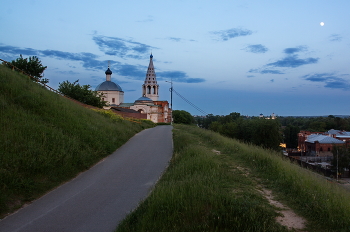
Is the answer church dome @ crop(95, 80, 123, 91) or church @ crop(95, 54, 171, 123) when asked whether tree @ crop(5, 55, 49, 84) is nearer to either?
church @ crop(95, 54, 171, 123)

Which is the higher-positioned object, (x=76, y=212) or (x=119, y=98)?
(x=119, y=98)

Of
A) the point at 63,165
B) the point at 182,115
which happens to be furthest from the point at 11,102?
the point at 182,115

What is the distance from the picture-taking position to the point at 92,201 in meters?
7.03

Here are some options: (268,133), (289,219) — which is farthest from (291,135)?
(289,219)

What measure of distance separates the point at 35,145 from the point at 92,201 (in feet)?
10.8

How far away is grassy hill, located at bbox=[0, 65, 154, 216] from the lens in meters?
7.30

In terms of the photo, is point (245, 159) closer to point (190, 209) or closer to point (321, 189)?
point (321, 189)

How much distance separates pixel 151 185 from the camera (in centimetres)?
831

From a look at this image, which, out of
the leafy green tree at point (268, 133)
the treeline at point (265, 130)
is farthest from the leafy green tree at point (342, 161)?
the leafy green tree at point (268, 133)

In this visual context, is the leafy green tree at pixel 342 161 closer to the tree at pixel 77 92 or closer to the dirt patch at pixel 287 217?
the dirt patch at pixel 287 217

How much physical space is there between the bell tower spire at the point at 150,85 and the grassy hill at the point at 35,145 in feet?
217

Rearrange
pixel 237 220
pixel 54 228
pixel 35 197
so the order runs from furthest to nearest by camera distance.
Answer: pixel 35 197, pixel 54 228, pixel 237 220

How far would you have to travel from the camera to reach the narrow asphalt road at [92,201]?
5.70m

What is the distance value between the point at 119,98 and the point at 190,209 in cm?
6971
